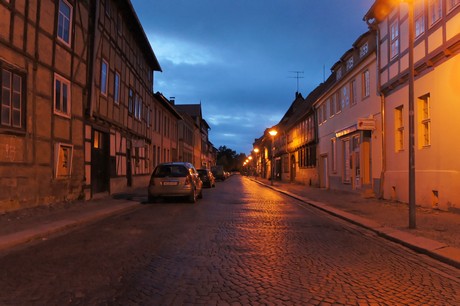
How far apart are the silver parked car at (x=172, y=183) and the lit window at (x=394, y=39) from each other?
31.0 ft

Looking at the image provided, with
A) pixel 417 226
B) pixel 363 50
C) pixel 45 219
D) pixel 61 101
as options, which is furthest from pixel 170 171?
pixel 363 50

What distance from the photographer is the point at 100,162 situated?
62.1ft

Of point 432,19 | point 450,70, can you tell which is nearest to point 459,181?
point 450,70

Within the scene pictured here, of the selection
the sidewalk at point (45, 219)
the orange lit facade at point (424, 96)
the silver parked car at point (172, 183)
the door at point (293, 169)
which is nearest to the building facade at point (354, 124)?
the orange lit facade at point (424, 96)

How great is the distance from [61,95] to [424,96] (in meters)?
12.3

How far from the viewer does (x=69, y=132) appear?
15.0m

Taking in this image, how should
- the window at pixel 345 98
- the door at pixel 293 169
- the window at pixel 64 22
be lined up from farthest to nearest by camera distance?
the door at pixel 293 169 < the window at pixel 345 98 < the window at pixel 64 22

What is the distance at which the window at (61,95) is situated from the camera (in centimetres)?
1405

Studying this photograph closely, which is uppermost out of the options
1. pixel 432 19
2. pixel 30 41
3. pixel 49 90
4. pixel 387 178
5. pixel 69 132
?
pixel 432 19

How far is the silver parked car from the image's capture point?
17359 mm

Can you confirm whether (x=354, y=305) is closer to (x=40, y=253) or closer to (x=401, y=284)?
(x=401, y=284)

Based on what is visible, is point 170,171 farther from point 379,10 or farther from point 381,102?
point 379,10

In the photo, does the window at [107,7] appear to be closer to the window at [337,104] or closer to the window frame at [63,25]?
the window frame at [63,25]

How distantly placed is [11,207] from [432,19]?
13.7 meters
